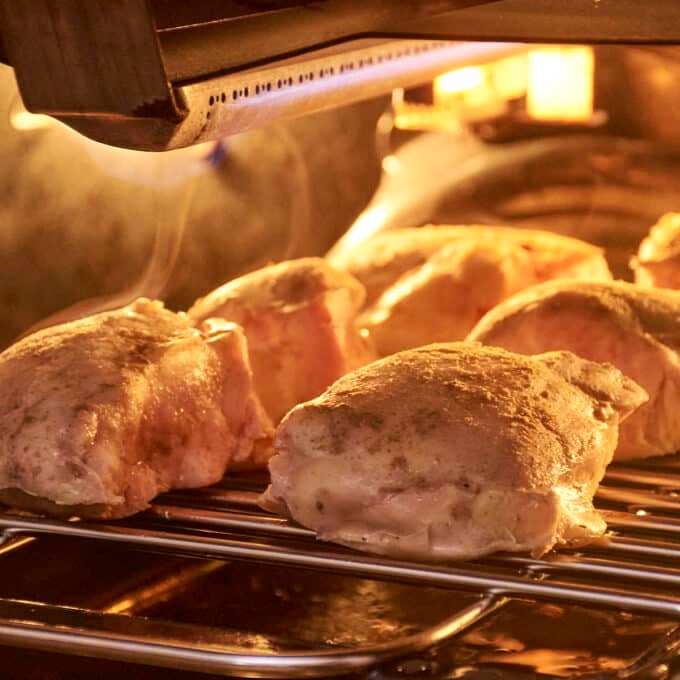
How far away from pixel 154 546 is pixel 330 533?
0.66ft

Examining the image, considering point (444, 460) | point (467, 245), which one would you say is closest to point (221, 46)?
point (444, 460)

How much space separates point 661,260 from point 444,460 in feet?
3.91

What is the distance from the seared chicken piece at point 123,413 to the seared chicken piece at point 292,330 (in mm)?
220

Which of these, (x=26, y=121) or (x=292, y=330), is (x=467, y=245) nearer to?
(x=292, y=330)

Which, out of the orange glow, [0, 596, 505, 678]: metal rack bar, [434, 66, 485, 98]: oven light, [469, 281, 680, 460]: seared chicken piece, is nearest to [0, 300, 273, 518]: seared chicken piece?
[0, 596, 505, 678]: metal rack bar

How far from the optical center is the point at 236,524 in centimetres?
181

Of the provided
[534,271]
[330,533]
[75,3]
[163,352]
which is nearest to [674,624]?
[330,533]

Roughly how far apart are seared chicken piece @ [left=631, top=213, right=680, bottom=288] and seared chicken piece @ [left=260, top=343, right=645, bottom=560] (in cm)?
94

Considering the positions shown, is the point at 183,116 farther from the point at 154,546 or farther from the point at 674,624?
the point at 674,624

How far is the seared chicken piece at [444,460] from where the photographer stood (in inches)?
65.6

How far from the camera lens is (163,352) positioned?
203 centimetres

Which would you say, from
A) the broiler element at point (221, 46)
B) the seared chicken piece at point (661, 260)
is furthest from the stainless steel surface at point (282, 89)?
the seared chicken piece at point (661, 260)

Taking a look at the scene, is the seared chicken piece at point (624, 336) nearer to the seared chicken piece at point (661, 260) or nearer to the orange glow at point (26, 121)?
the seared chicken piece at point (661, 260)

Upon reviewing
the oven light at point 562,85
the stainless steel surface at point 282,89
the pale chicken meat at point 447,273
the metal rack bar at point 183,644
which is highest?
the stainless steel surface at point 282,89
